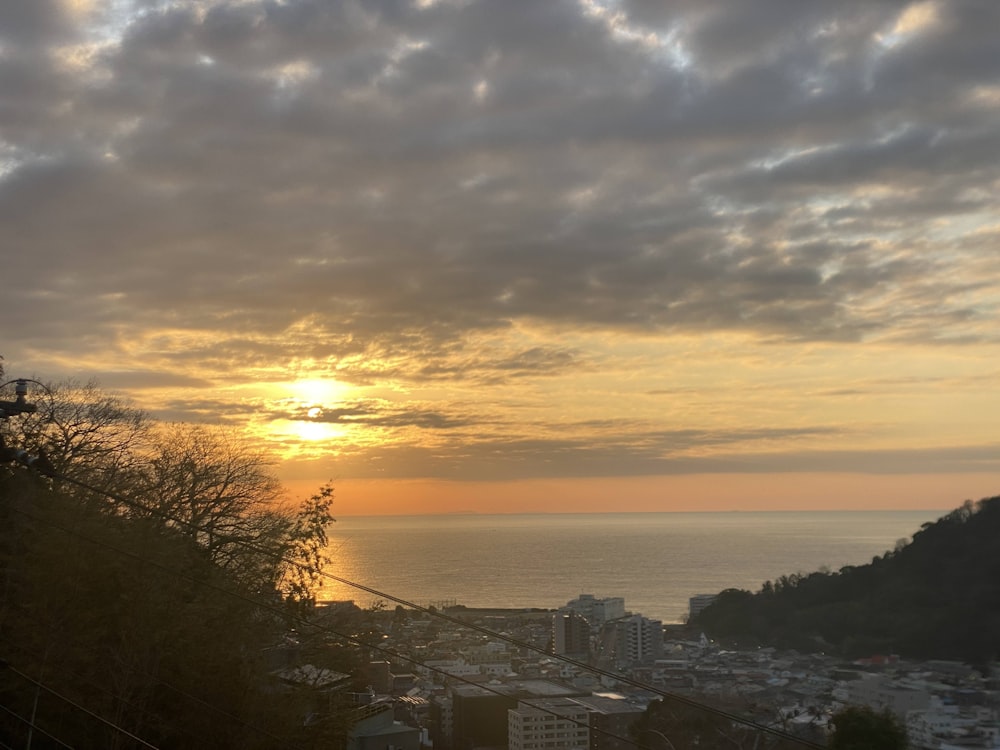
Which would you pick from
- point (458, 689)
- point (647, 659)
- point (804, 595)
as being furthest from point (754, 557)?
point (458, 689)

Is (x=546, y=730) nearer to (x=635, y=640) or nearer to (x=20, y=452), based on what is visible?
(x=20, y=452)

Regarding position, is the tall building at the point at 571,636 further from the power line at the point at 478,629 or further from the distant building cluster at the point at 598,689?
the power line at the point at 478,629

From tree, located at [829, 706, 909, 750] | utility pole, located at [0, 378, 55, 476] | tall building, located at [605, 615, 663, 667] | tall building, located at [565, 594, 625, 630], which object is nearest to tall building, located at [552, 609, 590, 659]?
tall building, located at [605, 615, 663, 667]

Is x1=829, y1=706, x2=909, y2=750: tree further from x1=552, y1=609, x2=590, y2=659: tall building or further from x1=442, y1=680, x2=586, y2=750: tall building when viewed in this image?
x1=552, y1=609, x2=590, y2=659: tall building

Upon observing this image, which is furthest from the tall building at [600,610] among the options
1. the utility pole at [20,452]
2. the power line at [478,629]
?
the utility pole at [20,452]

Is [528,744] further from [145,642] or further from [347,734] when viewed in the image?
[145,642]

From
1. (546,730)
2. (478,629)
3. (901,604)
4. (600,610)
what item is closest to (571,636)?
(600,610)
